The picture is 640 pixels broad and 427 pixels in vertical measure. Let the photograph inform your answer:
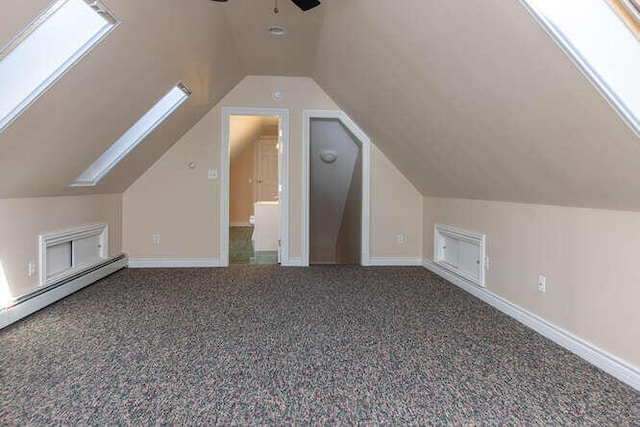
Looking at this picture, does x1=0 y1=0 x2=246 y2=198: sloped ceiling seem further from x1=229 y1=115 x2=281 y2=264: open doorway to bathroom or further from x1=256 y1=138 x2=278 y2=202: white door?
x1=256 y1=138 x2=278 y2=202: white door

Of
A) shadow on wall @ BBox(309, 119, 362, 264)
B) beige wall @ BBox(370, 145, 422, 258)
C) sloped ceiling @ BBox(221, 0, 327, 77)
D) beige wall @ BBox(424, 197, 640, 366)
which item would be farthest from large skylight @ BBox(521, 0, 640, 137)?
shadow on wall @ BBox(309, 119, 362, 264)

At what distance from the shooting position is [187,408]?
5.57 ft

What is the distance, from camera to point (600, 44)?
1.51 meters

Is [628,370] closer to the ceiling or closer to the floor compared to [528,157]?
closer to the floor

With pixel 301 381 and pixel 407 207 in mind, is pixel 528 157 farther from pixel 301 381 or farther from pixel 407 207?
pixel 407 207

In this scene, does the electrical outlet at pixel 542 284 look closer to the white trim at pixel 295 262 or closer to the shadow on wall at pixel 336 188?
the shadow on wall at pixel 336 188

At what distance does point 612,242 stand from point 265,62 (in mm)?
3695

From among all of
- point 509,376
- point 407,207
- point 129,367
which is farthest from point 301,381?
point 407,207

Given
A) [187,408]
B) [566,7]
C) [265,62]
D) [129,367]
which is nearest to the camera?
[566,7]

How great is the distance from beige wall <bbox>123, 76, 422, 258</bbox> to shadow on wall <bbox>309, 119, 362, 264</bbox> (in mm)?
380

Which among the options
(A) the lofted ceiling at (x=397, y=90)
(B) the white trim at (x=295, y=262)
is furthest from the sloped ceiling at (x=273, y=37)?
(B) the white trim at (x=295, y=262)

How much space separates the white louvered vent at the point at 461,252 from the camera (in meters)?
3.55

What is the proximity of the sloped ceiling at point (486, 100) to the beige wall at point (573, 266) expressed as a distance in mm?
119

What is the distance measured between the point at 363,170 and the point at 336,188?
1.31m
